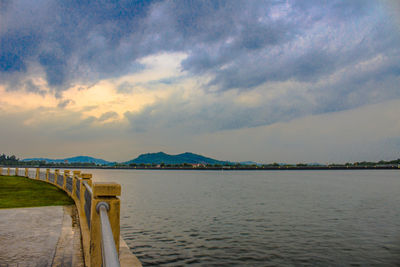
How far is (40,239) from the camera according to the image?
912 cm

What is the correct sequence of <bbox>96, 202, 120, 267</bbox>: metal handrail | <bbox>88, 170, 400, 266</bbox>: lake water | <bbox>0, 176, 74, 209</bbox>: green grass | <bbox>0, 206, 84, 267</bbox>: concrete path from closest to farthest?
<bbox>96, 202, 120, 267</bbox>: metal handrail < <bbox>0, 206, 84, 267</bbox>: concrete path < <bbox>88, 170, 400, 266</bbox>: lake water < <bbox>0, 176, 74, 209</bbox>: green grass

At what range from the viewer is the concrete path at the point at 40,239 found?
23.9ft

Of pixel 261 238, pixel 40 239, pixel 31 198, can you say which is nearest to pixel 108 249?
pixel 40 239

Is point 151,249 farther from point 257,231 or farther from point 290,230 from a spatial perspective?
point 290,230

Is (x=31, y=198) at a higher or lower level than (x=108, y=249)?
lower

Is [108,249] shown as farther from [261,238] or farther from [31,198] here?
[31,198]

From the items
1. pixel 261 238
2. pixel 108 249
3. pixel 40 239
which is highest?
pixel 108 249

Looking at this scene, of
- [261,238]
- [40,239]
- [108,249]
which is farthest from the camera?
[261,238]

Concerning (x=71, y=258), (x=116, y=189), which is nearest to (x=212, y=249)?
(x=71, y=258)

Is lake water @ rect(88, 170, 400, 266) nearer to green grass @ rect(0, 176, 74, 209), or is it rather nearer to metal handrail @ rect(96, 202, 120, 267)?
green grass @ rect(0, 176, 74, 209)

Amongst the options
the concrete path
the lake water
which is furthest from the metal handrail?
the lake water

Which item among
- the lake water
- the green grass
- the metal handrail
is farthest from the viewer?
the green grass

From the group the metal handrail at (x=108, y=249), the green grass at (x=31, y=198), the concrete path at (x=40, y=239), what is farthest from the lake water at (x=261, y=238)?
the metal handrail at (x=108, y=249)

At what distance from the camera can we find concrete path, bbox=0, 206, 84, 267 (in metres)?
7.28
